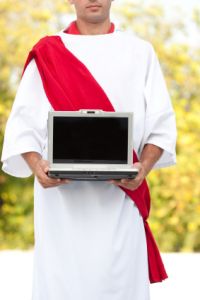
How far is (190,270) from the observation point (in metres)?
6.86

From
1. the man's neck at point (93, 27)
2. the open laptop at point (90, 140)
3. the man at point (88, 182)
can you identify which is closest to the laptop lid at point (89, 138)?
the open laptop at point (90, 140)

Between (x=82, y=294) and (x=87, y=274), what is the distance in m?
0.07

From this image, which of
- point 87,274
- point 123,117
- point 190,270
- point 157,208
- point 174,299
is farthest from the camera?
point 157,208

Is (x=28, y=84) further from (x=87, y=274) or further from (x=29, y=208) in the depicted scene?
(x=29, y=208)

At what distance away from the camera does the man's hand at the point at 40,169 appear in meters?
2.92

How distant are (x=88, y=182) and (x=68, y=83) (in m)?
0.36

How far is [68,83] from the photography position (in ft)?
10.1

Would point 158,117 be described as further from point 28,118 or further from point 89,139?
point 28,118

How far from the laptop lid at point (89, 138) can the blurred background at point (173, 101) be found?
5.36 meters

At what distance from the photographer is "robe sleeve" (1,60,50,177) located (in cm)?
312

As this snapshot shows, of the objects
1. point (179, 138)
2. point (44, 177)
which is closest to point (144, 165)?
point (44, 177)

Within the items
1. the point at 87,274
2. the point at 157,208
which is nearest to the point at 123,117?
the point at 87,274

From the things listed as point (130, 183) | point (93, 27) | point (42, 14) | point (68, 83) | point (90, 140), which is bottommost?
point (130, 183)

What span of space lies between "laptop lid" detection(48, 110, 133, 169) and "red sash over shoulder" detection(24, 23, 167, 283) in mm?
156
